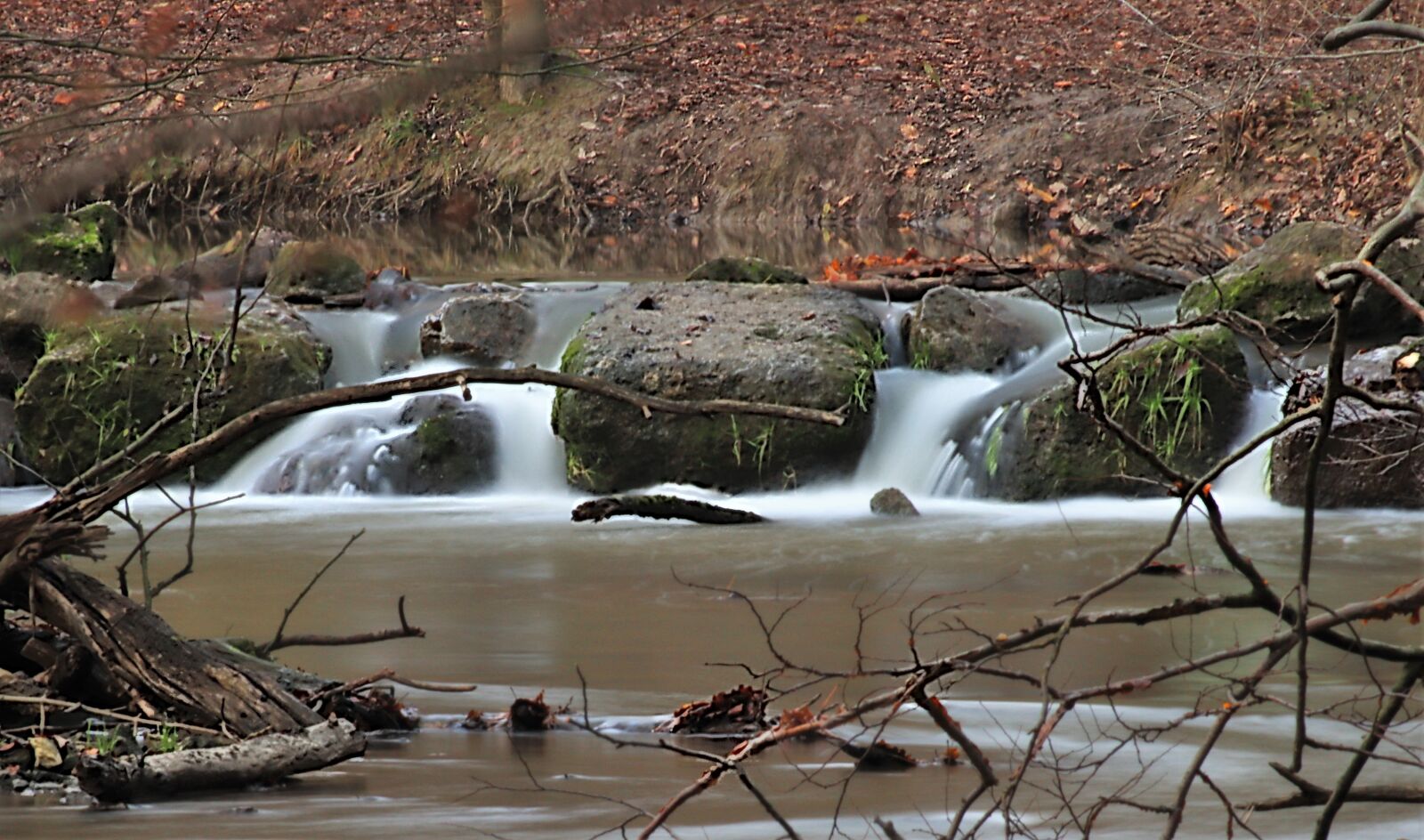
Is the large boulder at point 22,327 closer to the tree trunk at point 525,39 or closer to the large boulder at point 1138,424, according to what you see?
the large boulder at point 1138,424

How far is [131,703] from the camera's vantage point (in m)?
4.45

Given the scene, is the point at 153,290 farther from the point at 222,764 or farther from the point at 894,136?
the point at 894,136

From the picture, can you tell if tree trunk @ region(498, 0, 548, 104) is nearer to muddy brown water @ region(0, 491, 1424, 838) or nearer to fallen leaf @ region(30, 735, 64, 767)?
muddy brown water @ region(0, 491, 1424, 838)

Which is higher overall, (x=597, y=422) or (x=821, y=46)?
(x=821, y=46)

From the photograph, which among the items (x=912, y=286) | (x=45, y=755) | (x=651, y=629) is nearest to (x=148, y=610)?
(x=45, y=755)

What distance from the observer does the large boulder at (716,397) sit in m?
10.0

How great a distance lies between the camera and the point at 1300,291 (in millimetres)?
10602

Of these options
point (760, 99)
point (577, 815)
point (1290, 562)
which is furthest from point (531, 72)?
point (760, 99)

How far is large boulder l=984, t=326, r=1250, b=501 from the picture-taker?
962cm

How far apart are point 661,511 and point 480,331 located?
3.78 metres

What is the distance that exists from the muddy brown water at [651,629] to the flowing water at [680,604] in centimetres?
2

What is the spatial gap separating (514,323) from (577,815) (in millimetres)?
8388

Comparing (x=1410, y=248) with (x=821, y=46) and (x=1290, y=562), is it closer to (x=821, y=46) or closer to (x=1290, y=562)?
(x=1290, y=562)

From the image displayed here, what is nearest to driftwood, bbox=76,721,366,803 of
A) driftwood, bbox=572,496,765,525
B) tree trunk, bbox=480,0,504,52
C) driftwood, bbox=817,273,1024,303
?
tree trunk, bbox=480,0,504,52
